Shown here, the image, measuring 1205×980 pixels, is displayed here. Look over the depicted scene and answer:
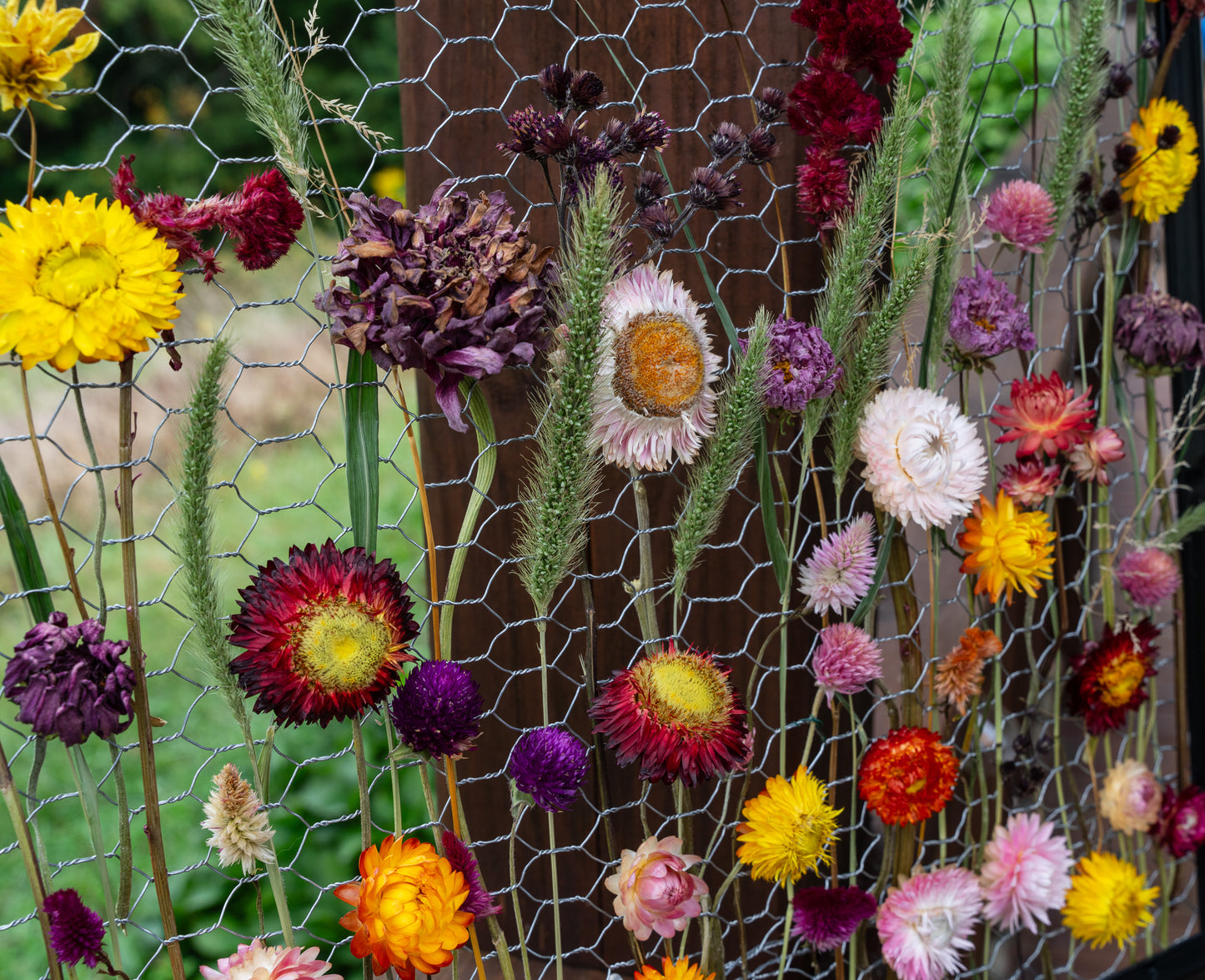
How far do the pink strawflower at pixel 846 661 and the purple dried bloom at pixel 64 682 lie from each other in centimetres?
54

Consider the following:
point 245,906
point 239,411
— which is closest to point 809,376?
point 245,906

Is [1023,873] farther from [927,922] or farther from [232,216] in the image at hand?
[232,216]

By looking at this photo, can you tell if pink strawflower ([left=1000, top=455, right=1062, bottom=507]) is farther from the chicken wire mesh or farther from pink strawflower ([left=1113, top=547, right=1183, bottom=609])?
pink strawflower ([left=1113, top=547, right=1183, bottom=609])

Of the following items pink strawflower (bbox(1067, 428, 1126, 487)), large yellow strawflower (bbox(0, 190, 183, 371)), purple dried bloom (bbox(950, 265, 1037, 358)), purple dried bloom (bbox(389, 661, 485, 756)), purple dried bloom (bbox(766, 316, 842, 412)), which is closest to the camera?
large yellow strawflower (bbox(0, 190, 183, 371))

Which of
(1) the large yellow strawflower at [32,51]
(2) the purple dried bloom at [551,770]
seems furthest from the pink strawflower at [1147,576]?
(1) the large yellow strawflower at [32,51]

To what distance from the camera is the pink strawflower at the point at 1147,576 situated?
42.3 inches

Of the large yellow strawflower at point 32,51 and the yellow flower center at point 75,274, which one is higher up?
the large yellow strawflower at point 32,51

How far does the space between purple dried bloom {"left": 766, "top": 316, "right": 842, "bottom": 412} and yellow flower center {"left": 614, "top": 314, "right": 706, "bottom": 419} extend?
77mm

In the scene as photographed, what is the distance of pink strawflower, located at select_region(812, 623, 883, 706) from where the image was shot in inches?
32.2

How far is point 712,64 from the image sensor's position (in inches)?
32.4

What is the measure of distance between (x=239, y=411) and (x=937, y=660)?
6.37ft

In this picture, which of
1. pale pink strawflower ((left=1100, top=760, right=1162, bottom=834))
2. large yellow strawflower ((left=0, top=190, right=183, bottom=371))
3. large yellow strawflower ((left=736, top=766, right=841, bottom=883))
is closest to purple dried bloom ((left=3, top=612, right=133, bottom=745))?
large yellow strawflower ((left=0, top=190, right=183, bottom=371))

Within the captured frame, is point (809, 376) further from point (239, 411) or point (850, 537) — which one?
point (239, 411)

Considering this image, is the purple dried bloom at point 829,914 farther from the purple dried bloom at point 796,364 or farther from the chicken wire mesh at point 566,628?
the purple dried bloom at point 796,364
